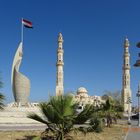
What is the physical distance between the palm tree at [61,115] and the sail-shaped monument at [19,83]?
3731cm

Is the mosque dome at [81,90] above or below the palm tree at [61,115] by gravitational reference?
above

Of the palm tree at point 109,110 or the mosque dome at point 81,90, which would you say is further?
the mosque dome at point 81,90

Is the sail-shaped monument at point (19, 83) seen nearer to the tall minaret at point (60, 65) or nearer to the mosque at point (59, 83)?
the mosque at point (59, 83)

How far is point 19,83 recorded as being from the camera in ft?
167

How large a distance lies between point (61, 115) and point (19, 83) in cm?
3884

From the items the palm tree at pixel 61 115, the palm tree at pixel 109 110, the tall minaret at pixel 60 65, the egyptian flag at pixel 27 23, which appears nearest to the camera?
the palm tree at pixel 61 115

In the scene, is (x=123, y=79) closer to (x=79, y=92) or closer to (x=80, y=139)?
(x=79, y=92)

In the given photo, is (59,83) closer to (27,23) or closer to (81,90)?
(81,90)

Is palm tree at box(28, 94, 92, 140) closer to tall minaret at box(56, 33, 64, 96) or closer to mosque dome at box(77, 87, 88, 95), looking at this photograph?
tall minaret at box(56, 33, 64, 96)

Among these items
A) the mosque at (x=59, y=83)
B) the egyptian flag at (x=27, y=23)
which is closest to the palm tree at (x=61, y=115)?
the mosque at (x=59, y=83)

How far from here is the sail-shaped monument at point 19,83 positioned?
5041 centimetres

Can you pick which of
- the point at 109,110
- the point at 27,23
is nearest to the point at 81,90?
the point at 27,23

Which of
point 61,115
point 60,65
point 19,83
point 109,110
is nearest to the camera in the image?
point 61,115

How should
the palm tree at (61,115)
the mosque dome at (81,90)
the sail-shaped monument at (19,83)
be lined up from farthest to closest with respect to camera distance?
the mosque dome at (81,90)
the sail-shaped monument at (19,83)
the palm tree at (61,115)
